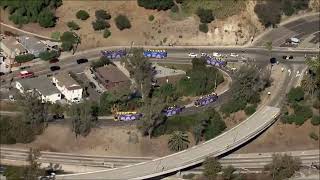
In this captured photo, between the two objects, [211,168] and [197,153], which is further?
[197,153]

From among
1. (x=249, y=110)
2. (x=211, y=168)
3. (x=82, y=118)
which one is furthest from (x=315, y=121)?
(x=82, y=118)

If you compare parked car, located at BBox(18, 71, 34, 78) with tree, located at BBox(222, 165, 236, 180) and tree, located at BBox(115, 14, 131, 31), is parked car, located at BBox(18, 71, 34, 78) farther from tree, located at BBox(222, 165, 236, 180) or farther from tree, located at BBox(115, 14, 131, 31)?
tree, located at BBox(222, 165, 236, 180)

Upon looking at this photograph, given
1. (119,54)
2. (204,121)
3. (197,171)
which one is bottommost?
(197,171)

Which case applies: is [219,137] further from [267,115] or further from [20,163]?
[20,163]

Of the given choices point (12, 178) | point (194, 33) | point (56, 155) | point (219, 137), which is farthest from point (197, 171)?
point (194, 33)

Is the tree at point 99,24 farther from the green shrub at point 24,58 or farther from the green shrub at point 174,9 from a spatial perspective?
the green shrub at point 24,58

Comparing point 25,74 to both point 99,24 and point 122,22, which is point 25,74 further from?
point 122,22
